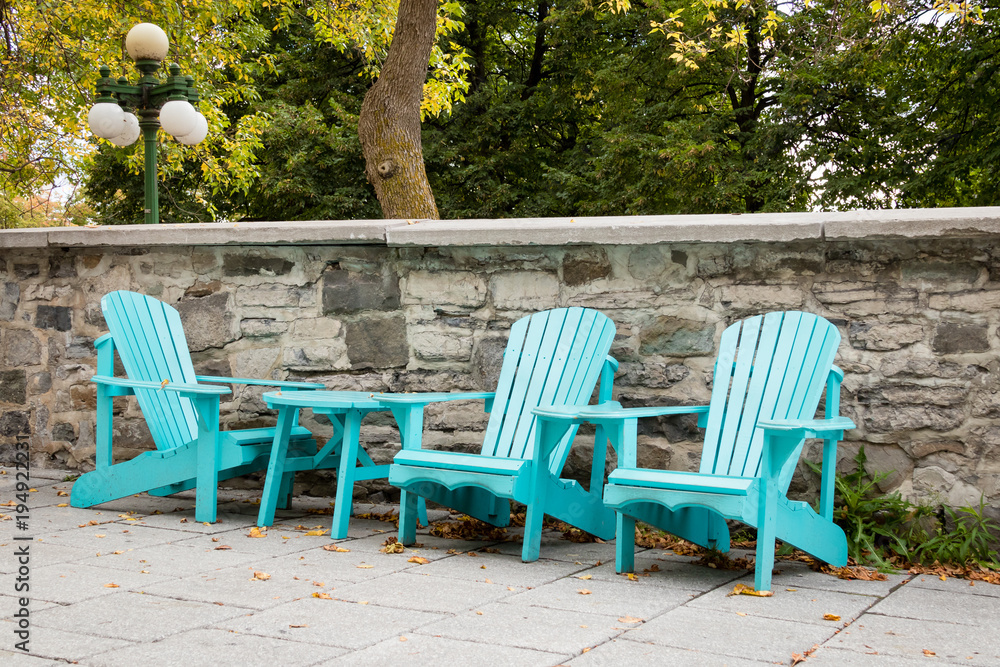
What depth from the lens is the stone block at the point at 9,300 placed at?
Answer: 4.54m

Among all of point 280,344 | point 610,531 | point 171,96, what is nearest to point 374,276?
point 280,344

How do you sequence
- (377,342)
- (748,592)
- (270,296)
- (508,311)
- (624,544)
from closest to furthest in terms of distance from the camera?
(748,592) < (624,544) < (508,311) < (377,342) < (270,296)

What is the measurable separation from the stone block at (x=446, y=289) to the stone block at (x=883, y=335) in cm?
147

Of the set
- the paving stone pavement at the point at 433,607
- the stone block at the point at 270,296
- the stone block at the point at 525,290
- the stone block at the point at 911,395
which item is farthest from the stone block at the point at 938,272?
the stone block at the point at 270,296

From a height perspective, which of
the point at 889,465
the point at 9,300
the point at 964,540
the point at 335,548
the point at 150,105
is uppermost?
the point at 150,105

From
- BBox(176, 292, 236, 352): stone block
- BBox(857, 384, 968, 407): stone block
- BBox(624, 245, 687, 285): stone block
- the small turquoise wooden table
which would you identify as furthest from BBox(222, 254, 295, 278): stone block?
BBox(857, 384, 968, 407): stone block

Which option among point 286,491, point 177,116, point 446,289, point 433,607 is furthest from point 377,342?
point 177,116

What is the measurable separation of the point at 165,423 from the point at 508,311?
1.48m

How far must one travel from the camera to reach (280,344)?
415 centimetres

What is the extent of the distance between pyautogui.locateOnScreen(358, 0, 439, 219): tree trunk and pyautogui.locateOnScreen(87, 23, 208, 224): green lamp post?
1268 mm

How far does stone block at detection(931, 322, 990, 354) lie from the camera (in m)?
3.15

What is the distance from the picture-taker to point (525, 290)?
12.4ft

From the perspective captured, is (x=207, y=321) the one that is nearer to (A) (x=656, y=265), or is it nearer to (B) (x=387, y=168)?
(A) (x=656, y=265)

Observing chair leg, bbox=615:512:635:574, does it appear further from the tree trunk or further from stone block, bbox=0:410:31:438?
the tree trunk
